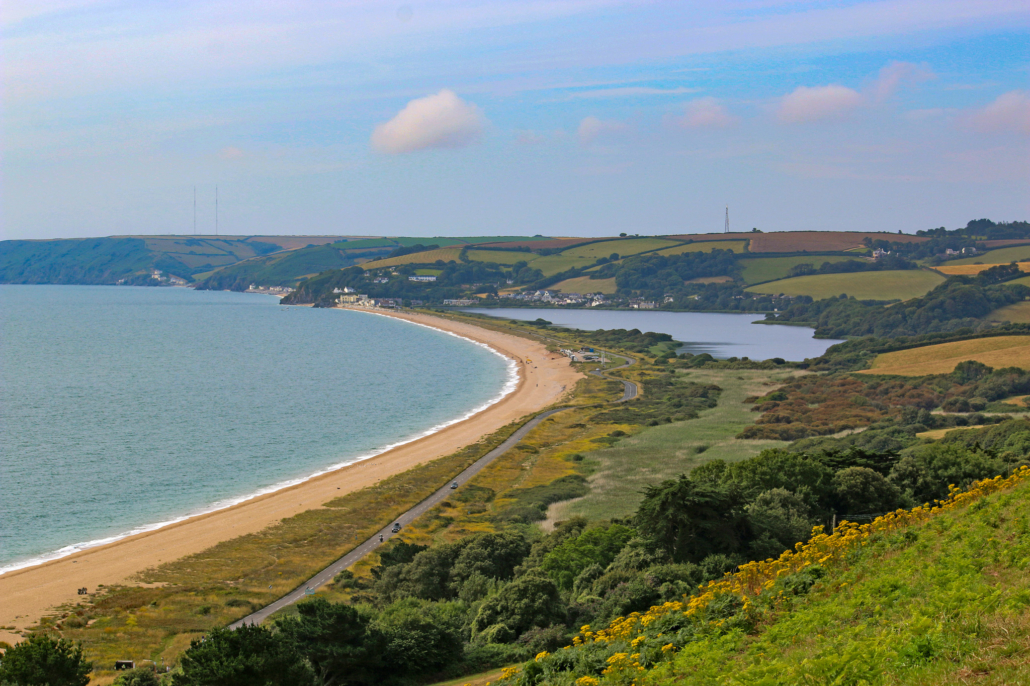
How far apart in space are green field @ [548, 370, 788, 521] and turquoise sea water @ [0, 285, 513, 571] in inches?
820

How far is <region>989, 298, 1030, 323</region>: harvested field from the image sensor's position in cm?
15762

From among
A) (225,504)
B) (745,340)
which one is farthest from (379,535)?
(745,340)

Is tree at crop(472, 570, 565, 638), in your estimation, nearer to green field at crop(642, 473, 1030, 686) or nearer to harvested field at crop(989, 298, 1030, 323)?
green field at crop(642, 473, 1030, 686)

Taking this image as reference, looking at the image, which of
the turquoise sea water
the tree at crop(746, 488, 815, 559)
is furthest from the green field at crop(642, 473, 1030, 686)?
the turquoise sea water

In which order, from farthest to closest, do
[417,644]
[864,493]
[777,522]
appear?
1. [864,493]
2. [777,522]
3. [417,644]

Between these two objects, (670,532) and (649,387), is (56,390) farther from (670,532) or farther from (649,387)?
(670,532)

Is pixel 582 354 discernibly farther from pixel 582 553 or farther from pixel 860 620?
pixel 860 620

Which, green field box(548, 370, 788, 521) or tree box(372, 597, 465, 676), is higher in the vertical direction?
tree box(372, 597, 465, 676)

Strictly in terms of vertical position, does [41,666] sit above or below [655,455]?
above

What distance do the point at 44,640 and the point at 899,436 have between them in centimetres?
5883

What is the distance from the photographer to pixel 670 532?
2666 centimetres

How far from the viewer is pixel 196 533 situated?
1718 inches

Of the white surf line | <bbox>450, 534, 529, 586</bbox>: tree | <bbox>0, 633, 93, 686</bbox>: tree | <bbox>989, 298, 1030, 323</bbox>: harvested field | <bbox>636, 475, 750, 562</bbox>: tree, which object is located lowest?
the white surf line

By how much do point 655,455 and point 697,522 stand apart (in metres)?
33.9
